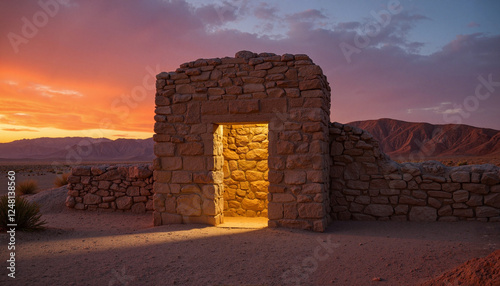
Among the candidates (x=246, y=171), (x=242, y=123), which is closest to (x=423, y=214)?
(x=246, y=171)

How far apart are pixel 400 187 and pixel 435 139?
131 ft

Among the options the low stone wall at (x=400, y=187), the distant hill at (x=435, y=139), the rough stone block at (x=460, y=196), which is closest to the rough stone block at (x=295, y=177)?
the low stone wall at (x=400, y=187)

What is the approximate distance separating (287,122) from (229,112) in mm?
1251

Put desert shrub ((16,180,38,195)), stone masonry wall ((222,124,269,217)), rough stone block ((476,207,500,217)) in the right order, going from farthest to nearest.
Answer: desert shrub ((16,180,38,195)) < stone masonry wall ((222,124,269,217)) < rough stone block ((476,207,500,217))

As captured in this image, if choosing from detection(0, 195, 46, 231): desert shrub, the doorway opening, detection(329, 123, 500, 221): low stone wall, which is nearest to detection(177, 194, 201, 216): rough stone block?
the doorway opening

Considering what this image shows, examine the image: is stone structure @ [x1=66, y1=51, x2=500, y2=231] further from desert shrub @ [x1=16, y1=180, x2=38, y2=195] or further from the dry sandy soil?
desert shrub @ [x1=16, y1=180, x2=38, y2=195]

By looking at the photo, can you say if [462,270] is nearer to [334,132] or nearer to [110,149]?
[334,132]

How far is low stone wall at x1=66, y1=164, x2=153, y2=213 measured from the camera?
893cm

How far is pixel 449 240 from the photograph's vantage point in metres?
5.46

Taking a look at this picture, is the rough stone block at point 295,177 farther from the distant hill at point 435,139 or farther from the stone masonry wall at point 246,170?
the distant hill at point 435,139

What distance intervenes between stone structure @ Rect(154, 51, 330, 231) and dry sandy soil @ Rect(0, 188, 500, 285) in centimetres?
51

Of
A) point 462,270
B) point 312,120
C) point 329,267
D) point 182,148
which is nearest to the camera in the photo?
point 462,270

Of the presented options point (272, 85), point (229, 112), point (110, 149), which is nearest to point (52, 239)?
point (229, 112)

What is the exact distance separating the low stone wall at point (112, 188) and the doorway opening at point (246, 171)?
7.33 feet
